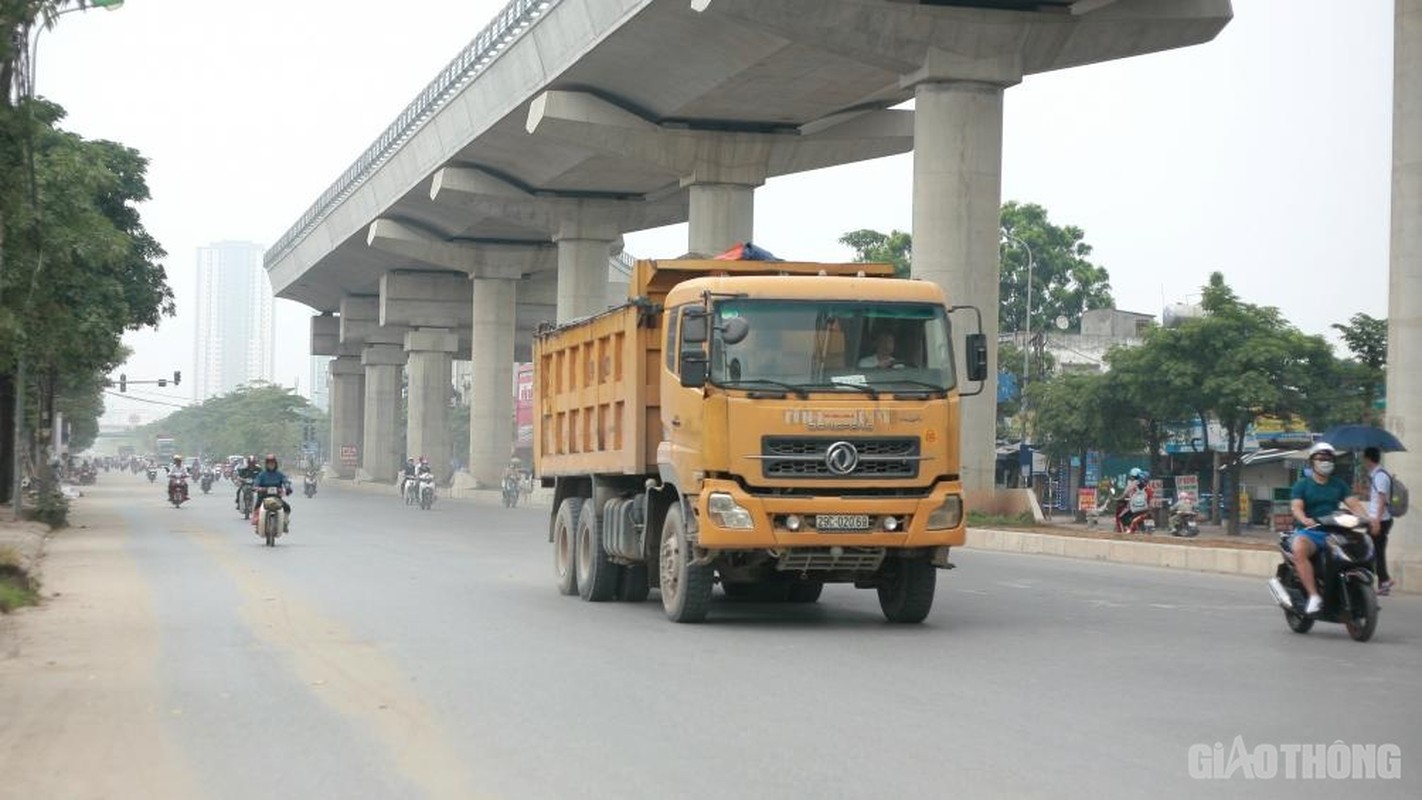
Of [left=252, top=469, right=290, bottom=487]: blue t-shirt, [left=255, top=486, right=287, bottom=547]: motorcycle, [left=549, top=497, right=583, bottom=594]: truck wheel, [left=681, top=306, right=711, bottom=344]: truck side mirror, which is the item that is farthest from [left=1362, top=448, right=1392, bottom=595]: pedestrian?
[left=252, top=469, right=290, bottom=487]: blue t-shirt

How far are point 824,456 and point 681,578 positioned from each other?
1725mm

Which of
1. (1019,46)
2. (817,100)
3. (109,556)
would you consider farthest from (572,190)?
(109,556)

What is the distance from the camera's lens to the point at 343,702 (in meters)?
10.4

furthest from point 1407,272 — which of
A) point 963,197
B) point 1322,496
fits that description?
point 963,197

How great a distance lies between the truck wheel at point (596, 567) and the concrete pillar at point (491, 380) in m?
54.8

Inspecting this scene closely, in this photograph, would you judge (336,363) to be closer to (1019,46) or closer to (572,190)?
(572,190)

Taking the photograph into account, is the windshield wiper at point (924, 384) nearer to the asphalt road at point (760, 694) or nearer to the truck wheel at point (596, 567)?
the asphalt road at point (760, 694)

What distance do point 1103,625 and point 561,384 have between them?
259 inches

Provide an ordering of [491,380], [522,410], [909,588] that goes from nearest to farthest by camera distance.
Answer: [909,588]
[491,380]
[522,410]

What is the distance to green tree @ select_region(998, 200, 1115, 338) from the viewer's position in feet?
264

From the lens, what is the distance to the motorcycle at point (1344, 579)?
13758 millimetres

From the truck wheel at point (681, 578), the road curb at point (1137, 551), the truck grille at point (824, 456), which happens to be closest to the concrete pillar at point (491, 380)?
the road curb at point (1137, 551)

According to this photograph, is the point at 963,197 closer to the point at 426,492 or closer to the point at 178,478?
the point at 426,492

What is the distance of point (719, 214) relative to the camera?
1972 inches
